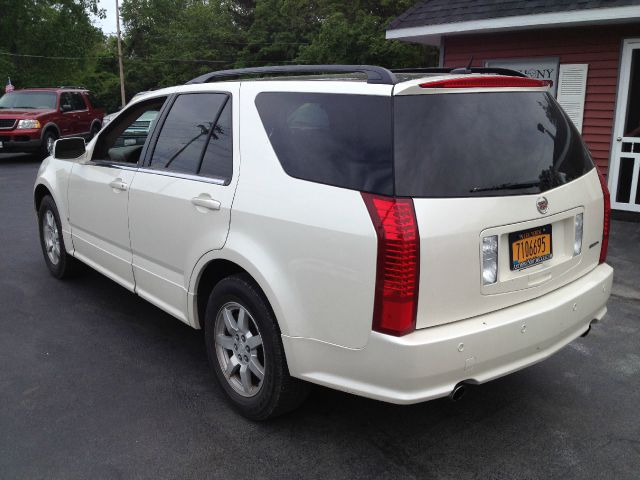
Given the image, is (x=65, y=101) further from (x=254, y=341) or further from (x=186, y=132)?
(x=254, y=341)

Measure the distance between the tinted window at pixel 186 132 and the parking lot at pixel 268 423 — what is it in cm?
128

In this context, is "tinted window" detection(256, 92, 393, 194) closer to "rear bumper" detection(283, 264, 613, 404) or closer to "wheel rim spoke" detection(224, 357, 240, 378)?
"rear bumper" detection(283, 264, 613, 404)

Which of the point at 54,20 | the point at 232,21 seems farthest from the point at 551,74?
the point at 232,21

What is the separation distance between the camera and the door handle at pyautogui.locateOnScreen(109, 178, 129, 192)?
4.11m

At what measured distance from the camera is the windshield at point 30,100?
16.2 m

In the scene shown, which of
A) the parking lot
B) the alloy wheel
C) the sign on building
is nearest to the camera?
the parking lot

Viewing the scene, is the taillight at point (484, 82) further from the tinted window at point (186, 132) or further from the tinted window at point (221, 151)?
the tinted window at point (186, 132)

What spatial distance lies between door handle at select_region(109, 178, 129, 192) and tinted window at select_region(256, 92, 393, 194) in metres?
1.38

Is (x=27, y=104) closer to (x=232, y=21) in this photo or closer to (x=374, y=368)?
(x=374, y=368)

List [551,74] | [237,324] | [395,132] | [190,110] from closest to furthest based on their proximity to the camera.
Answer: [395,132]
[237,324]
[190,110]
[551,74]

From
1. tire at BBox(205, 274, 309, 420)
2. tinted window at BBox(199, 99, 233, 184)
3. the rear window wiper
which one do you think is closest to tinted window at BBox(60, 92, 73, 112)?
tinted window at BBox(199, 99, 233, 184)

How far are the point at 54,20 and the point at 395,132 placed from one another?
33.3 meters

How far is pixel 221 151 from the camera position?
3.40m

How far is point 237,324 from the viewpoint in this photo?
10.8 feet
